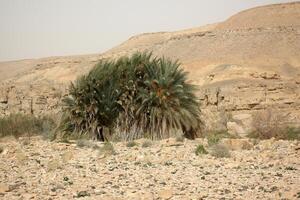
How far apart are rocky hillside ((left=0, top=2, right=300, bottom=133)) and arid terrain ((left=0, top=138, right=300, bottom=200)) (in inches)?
548

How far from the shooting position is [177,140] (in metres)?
14.4

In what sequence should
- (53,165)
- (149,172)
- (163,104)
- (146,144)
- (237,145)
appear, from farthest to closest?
(163,104) → (146,144) → (237,145) → (53,165) → (149,172)

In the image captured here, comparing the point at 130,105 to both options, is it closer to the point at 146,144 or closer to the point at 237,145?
the point at 146,144

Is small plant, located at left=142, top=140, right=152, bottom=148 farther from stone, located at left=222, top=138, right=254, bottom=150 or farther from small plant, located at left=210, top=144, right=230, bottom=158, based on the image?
small plant, located at left=210, top=144, right=230, bottom=158

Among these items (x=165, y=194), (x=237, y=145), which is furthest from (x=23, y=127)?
(x=165, y=194)

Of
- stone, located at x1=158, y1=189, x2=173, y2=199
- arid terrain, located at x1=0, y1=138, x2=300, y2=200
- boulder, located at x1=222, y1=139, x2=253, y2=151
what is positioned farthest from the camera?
boulder, located at x1=222, y1=139, x2=253, y2=151

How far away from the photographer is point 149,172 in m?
Answer: 9.54

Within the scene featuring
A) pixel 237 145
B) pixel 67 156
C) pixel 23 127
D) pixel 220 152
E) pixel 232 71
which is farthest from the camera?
pixel 232 71

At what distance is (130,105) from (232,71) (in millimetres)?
31335

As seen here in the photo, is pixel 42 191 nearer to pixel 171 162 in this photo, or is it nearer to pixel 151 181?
pixel 151 181

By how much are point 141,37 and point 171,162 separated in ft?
335

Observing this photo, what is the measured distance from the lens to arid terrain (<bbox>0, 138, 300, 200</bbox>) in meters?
7.80

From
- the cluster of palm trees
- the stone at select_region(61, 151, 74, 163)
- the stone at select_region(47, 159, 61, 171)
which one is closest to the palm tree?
the cluster of palm trees

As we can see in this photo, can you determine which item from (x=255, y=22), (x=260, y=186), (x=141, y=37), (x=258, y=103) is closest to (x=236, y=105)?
(x=258, y=103)
